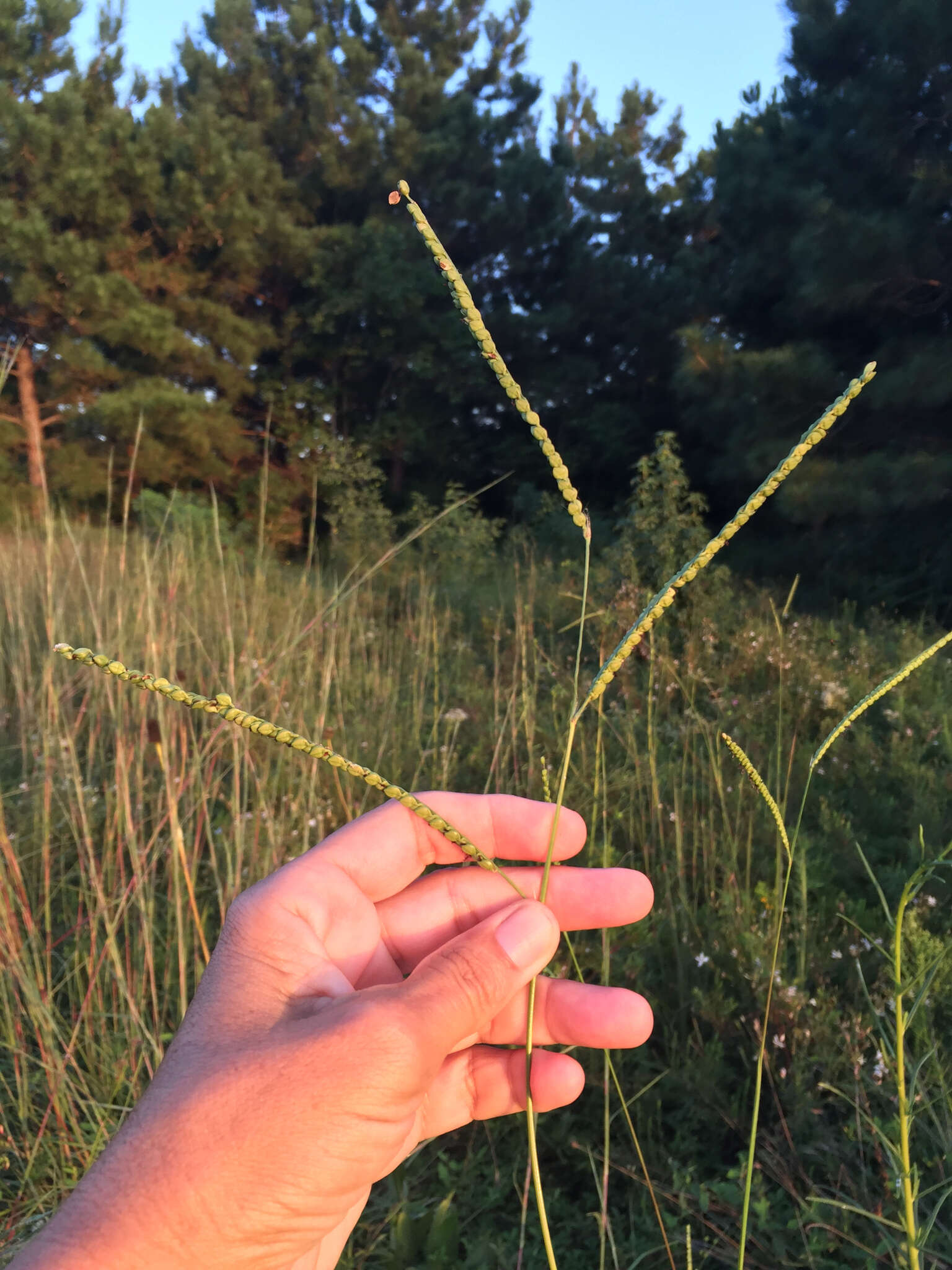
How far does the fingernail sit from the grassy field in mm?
302

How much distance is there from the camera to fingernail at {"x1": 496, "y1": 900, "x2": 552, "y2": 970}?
875 mm

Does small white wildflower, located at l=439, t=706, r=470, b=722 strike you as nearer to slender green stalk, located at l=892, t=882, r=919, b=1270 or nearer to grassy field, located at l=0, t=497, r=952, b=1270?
grassy field, located at l=0, t=497, r=952, b=1270

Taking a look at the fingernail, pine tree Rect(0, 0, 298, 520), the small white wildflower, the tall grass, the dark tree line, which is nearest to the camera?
the fingernail

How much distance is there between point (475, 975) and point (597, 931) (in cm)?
140

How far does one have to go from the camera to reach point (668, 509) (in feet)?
15.2

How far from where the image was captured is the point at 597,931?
2145 millimetres

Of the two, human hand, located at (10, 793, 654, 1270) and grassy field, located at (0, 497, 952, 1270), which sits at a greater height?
human hand, located at (10, 793, 654, 1270)

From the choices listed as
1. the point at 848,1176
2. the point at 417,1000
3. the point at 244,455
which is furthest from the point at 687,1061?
the point at 244,455

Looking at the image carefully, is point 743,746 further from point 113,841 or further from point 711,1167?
point 113,841

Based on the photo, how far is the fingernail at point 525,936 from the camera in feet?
2.87

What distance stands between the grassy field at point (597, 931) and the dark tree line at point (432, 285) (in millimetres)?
4847

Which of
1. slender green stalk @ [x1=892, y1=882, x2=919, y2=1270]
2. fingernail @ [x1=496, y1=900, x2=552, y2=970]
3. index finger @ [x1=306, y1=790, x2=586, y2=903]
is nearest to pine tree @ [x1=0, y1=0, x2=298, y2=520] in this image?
index finger @ [x1=306, y1=790, x2=586, y2=903]

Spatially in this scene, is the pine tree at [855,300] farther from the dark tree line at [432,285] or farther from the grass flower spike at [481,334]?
the grass flower spike at [481,334]

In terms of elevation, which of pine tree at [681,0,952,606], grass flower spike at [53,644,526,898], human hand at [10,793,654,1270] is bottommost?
human hand at [10,793,654,1270]
